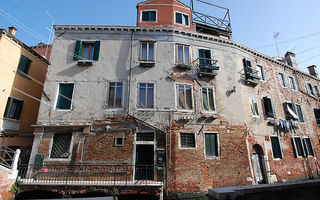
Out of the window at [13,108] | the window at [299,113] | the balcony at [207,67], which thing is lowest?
the window at [13,108]

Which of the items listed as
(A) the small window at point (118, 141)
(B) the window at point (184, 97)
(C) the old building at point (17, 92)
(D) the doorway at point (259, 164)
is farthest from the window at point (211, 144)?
(C) the old building at point (17, 92)

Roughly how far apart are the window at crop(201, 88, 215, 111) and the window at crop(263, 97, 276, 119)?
528cm

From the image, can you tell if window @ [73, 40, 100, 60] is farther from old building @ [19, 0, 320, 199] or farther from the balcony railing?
the balcony railing

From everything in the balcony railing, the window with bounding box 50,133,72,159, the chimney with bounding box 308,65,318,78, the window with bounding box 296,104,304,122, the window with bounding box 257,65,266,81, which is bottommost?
the balcony railing

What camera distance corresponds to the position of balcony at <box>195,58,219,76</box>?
11906 mm

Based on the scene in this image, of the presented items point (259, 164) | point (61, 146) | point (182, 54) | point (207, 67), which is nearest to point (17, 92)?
point (61, 146)

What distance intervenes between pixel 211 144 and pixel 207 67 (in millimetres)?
5350

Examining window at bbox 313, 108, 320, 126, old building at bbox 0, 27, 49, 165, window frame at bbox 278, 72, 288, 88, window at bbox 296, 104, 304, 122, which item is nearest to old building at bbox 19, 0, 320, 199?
old building at bbox 0, 27, 49, 165

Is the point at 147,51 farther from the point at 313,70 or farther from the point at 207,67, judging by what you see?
the point at 313,70

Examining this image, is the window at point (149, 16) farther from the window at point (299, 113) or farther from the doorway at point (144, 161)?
the window at point (299, 113)

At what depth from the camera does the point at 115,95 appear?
11016 millimetres

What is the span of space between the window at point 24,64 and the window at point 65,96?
12.0ft

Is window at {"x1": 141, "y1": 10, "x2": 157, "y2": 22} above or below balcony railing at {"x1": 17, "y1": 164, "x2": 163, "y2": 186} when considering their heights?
above

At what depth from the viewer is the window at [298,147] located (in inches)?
547
